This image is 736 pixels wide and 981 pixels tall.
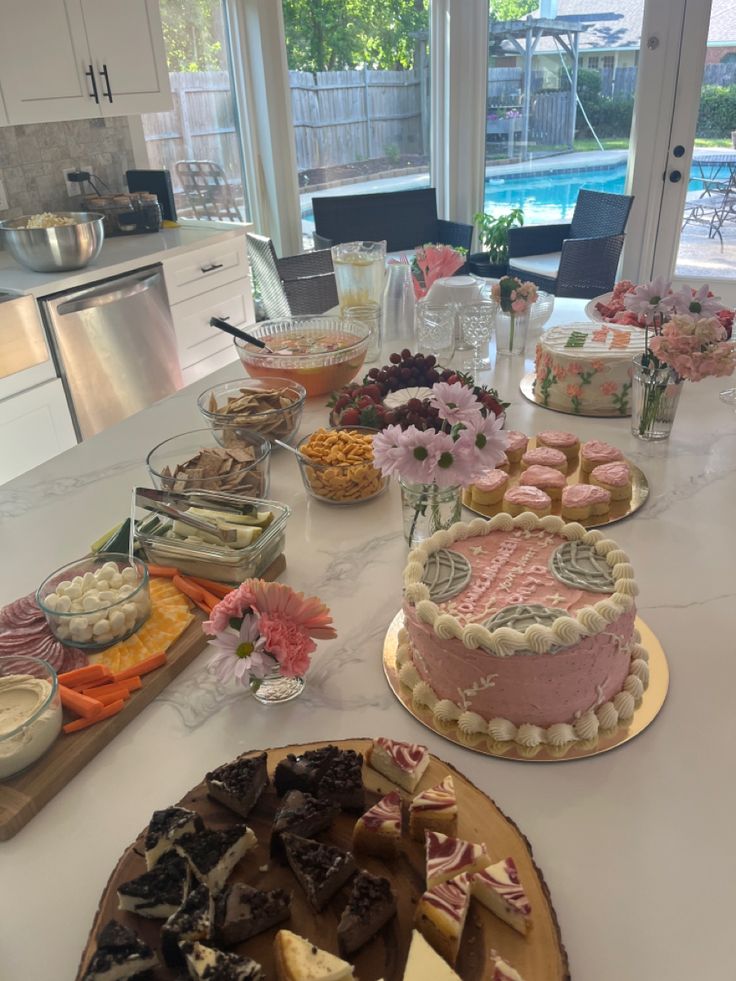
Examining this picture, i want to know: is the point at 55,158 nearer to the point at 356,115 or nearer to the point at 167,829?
the point at 356,115

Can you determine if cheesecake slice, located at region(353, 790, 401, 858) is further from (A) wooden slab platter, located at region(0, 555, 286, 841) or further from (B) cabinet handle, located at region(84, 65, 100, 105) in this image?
(B) cabinet handle, located at region(84, 65, 100, 105)

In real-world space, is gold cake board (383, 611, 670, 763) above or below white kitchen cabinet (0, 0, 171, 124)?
below

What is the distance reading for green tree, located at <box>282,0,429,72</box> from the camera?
4020mm

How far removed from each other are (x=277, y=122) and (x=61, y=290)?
1939mm

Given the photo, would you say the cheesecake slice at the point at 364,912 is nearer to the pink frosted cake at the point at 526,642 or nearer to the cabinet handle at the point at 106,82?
the pink frosted cake at the point at 526,642

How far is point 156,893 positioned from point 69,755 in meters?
0.25

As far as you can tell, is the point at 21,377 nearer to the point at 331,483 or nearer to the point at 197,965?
the point at 331,483

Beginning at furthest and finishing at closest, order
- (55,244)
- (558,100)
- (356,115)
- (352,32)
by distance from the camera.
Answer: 1. (356,115)
2. (558,100)
3. (352,32)
4. (55,244)

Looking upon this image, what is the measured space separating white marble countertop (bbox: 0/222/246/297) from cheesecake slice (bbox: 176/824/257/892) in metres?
2.43

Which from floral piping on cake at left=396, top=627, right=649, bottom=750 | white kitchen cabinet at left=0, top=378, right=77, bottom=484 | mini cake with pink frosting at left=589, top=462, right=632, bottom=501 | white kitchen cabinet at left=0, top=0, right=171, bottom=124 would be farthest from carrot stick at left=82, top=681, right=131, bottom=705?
white kitchen cabinet at left=0, top=0, right=171, bottom=124

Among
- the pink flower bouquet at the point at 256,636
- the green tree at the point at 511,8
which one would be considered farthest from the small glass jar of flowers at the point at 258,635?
the green tree at the point at 511,8

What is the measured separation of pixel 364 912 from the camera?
0.63m

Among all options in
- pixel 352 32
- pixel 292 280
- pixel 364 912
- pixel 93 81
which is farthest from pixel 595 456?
pixel 352 32

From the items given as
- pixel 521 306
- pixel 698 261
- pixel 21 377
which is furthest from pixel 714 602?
pixel 698 261
